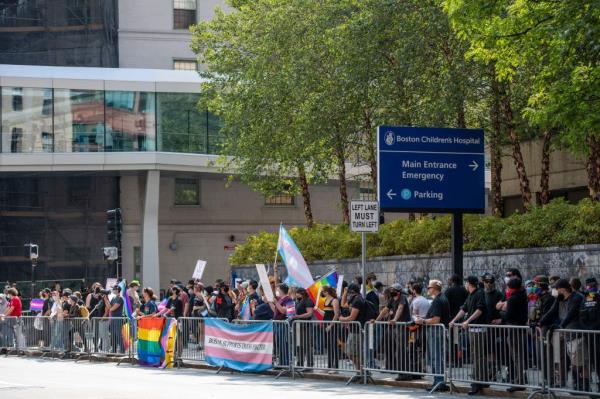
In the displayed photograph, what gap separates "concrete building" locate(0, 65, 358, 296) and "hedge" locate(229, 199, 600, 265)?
1261cm

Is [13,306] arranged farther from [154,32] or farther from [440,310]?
[154,32]

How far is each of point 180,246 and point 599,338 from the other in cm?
4077

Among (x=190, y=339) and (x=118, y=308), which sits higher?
(x=118, y=308)

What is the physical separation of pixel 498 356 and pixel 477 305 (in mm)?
1098

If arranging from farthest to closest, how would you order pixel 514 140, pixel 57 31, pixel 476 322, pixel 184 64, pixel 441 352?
1. pixel 184 64
2. pixel 57 31
3. pixel 514 140
4. pixel 441 352
5. pixel 476 322

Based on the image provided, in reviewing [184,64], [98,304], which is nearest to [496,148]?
[98,304]

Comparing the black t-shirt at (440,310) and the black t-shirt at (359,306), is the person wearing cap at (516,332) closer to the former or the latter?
the black t-shirt at (440,310)

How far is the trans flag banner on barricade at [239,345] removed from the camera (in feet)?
74.0

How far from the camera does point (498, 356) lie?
1727 centimetres

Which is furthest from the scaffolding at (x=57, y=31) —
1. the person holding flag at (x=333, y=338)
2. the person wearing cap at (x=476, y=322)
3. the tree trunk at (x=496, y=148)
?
the person wearing cap at (x=476, y=322)

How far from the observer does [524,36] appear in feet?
61.6

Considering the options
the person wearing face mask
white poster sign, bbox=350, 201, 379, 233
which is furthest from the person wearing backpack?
the person wearing face mask

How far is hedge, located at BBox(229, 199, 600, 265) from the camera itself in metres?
23.9

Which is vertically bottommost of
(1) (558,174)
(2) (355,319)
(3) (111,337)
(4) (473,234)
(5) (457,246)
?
(3) (111,337)
